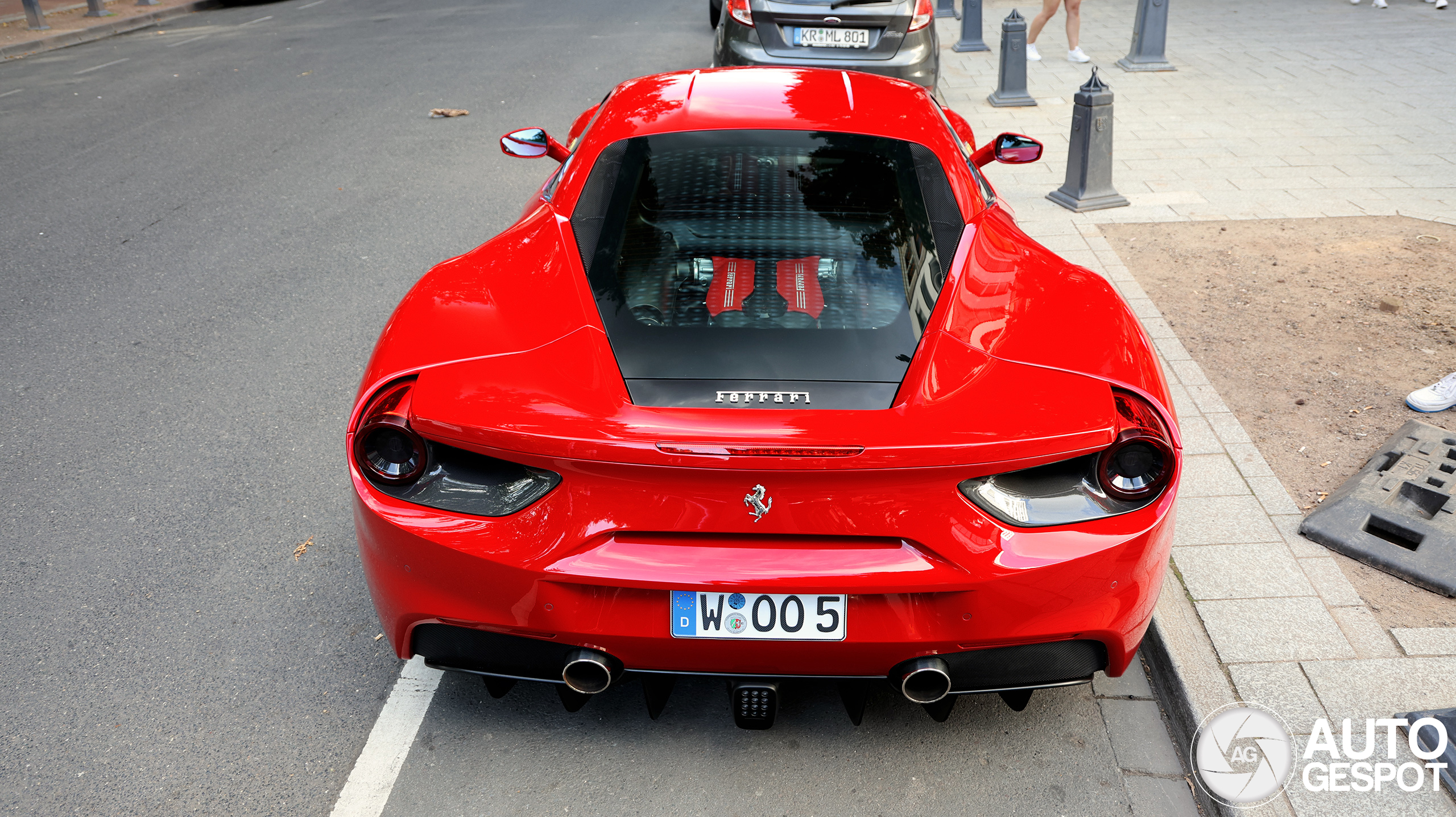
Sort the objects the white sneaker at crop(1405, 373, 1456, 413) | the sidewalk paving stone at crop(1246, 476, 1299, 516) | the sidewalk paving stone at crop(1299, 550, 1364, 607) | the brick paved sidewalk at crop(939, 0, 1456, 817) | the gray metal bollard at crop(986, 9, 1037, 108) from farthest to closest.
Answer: the gray metal bollard at crop(986, 9, 1037, 108), the white sneaker at crop(1405, 373, 1456, 413), the sidewalk paving stone at crop(1246, 476, 1299, 516), the sidewalk paving stone at crop(1299, 550, 1364, 607), the brick paved sidewalk at crop(939, 0, 1456, 817)

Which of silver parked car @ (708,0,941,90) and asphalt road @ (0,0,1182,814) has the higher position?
silver parked car @ (708,0,941,90)

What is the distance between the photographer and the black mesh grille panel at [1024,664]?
7.34 ft

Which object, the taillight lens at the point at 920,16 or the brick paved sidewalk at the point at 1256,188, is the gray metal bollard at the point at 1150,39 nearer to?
the brick paved sidewalk at the point at 1256,188

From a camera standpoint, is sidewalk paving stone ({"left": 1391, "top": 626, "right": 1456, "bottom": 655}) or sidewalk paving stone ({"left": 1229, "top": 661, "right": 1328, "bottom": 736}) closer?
sidewalk paving stone ({"left": 1229, "top": 661, "right": 1328, "bottom": 736})

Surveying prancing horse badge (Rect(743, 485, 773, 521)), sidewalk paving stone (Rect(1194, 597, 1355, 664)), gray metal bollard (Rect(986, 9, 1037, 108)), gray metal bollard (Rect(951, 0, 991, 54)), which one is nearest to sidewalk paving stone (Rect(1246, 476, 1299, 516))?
sidewalk paving stone (Rect(1194, 597, 1355, 664))

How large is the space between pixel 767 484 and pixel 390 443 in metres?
0.86

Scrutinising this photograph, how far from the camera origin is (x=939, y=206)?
116 inches

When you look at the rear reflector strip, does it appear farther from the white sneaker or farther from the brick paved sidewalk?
the white sneaker

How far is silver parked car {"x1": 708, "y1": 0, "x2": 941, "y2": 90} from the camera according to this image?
8375 millimetres

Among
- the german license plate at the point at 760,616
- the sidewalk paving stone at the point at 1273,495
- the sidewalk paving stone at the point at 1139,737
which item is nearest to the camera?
the german license plate at the point at 760,616

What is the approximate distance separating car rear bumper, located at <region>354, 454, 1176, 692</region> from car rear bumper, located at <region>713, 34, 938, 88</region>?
680 cm

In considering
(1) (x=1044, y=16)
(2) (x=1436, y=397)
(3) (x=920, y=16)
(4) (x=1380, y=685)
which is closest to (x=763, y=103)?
(4) (x=1380, y=685)

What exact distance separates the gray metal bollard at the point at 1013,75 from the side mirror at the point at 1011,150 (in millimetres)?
6162

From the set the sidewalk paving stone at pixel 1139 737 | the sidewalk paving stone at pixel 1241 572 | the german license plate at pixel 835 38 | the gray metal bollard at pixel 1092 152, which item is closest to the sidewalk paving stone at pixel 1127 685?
the sidewalk paving stone at pixel 1139 737
